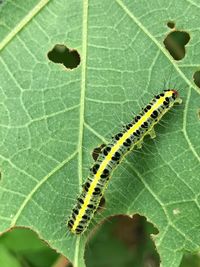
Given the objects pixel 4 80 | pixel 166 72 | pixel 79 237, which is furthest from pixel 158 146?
pixel 4 80

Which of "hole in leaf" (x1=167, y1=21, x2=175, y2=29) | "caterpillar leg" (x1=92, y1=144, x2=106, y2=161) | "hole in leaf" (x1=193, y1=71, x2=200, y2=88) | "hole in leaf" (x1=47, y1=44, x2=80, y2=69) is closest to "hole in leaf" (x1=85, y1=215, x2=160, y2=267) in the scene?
"caterpillar leg" (x1=92, y1=144, x2=106, y2=161)

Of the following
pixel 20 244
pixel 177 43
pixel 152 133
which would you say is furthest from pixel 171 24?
pixel 20 244

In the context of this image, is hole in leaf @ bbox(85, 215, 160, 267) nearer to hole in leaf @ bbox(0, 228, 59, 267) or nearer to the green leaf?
hole in leaf @ bbox(0, 228, 59, 267)

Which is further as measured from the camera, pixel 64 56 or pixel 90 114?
pixel 64 56

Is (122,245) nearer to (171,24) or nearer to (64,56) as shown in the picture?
(64,56)

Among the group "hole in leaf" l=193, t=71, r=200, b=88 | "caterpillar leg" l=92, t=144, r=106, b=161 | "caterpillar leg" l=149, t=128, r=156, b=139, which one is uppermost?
"hole in leaf" l=193, t=71, r=200, b=88

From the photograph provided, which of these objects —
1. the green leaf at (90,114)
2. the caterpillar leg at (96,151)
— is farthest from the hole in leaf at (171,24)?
the caterpillar leg at (96,151)
